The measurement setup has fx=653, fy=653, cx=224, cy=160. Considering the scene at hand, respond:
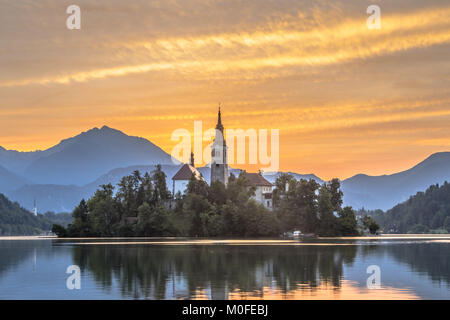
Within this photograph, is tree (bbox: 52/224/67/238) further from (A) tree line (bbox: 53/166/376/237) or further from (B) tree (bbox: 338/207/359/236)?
(B) tree (bbox: 338/207/359/236)

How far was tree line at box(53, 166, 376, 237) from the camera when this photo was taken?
5960 inches

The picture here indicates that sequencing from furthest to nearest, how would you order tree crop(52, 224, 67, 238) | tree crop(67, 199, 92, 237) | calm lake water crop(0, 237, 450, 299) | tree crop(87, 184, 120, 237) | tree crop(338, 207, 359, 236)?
tree crop(52, 224, 67, 238) → tree crop(67, 199, 92, 237) → tree crop(87, 184, 120, 237) → tree crop(338, 207, 359, 236) → calm lake water crop(0, 237, 450, 299)

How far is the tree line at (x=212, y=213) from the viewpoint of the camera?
497ft

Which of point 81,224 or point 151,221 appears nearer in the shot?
point 151,221

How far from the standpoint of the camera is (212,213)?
155500 millimetres

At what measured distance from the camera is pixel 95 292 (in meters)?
36.3

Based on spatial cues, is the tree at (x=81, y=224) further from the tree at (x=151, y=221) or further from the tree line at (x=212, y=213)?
the tree at (x=151, y=221)

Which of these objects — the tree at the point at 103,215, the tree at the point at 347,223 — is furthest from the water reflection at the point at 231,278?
the tree at the point at 103,215

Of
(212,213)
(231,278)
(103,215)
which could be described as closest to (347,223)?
(212,213)

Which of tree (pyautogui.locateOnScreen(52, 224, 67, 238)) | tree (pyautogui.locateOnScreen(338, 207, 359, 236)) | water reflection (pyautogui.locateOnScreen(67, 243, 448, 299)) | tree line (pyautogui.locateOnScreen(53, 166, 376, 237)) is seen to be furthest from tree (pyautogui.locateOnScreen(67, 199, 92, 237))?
water reflection (pyautogui.locateOnScreen(67, 243, 448, 299))

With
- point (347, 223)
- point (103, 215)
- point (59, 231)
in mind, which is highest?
point (103, 215)

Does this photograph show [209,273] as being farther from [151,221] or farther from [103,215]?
[103,215]
